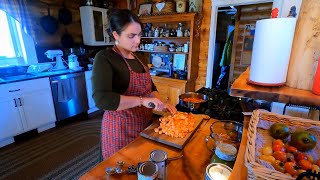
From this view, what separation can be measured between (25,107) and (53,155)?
2.83ft

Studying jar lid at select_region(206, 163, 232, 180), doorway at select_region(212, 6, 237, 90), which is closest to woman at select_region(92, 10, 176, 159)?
jar lid at select_region(206, 163, 232, 180)

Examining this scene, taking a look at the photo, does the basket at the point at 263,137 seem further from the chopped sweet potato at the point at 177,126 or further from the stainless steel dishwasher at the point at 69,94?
the stainless steel dishwasher at the point at 69,94

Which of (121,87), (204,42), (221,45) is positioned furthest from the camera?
(221,45)

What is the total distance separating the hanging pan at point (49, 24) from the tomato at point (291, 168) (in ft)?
12.5

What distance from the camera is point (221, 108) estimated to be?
5.40ft

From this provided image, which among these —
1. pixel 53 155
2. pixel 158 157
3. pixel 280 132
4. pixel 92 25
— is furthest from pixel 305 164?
pixel 92 25

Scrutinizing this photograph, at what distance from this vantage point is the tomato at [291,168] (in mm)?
467

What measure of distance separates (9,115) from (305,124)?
3125 mm

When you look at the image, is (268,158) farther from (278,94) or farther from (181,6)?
(181,6)

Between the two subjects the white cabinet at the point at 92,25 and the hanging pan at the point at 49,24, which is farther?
the white cabinet at the point at 92,25

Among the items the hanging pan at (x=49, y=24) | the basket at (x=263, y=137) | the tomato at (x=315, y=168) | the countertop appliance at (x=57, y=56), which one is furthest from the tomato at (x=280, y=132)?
the hanging pan at (x=49, y=24)

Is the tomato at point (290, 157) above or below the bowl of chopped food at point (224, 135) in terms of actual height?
above

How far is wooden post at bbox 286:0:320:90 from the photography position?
1.64 ft

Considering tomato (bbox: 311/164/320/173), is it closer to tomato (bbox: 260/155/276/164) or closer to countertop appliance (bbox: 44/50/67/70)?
tomato (bbox: 260/155/276/164)
